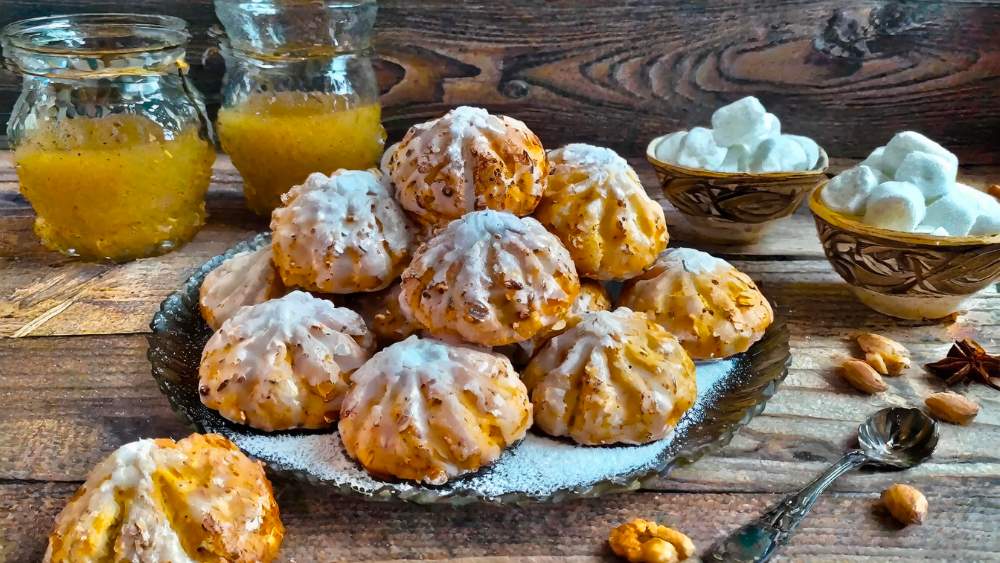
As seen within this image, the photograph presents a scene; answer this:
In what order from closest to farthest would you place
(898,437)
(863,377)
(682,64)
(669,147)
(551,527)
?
(551,527) → (898,437) → (863,377) → (669,147) → (682,64)

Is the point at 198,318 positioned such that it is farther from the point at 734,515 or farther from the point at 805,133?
the point at 805,133

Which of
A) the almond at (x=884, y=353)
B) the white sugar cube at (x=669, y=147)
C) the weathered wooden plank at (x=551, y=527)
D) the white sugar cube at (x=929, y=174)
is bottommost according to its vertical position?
the almond at (x=884, y=353)

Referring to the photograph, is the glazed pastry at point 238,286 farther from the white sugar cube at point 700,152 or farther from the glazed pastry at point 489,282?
the white sugar cube at point 700,152

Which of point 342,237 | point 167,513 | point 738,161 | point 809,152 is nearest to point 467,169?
point 342,237

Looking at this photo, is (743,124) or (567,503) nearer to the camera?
(567,503)

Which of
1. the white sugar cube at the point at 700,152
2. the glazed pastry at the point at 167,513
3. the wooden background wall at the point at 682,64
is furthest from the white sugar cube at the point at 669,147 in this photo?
the glazed pastry at the point at 167,513

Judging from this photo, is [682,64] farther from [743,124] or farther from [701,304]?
[701,304]

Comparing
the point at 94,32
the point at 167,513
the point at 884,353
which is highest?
the point at 94,32
